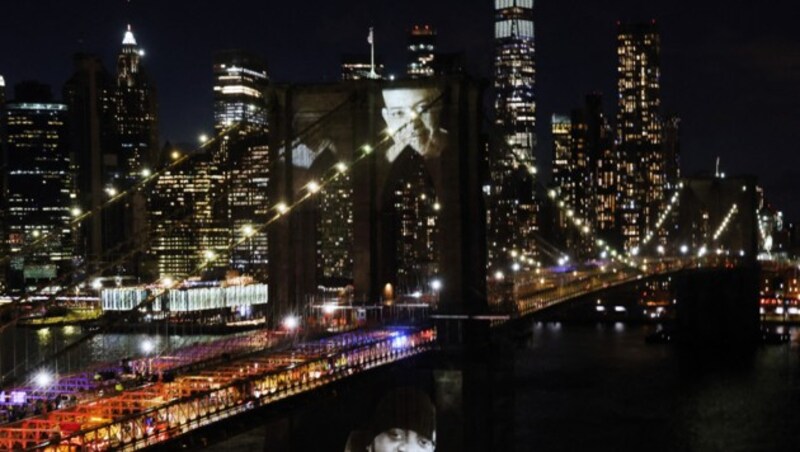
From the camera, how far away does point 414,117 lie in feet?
142

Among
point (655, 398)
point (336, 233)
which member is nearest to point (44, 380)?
point (655, 398)

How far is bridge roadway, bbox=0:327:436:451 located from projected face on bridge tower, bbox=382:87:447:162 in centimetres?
730

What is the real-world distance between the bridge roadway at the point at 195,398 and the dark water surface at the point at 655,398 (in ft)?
68.3

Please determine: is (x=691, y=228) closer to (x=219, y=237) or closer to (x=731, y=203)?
(x=731, y=203)

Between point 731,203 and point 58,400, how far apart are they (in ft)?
368

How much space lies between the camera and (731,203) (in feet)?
434

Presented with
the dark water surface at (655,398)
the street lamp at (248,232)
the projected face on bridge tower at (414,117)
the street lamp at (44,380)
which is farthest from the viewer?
the dark water surface at (655,398)

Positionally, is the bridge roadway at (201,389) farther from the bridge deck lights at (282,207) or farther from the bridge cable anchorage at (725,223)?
the bridge cable anchorage at (725,223)

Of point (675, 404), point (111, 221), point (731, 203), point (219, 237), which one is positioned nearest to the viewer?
point (675, 404)

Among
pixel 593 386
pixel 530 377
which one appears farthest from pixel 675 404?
pixel 530 377

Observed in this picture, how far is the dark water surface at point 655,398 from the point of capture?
59.8 metres

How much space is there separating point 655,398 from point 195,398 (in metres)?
51.3

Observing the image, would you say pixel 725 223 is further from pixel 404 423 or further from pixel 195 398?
pixel 195 398

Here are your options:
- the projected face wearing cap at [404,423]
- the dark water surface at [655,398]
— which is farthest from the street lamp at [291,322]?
the dark water surface at [655,398]
